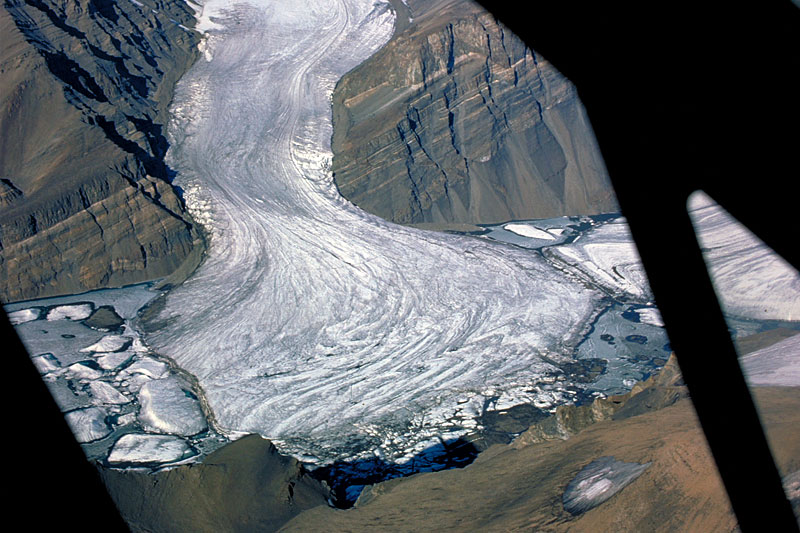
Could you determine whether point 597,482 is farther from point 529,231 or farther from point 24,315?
point 24,315

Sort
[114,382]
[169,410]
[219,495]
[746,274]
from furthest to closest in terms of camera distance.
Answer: [746,274]
[114,382]
[169,410]
[219,495]

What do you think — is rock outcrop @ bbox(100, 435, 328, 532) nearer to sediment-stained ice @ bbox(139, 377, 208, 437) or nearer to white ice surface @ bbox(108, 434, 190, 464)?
white ice surface @ bbox(108, 434, 190, 464)

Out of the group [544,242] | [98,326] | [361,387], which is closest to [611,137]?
[361,387]

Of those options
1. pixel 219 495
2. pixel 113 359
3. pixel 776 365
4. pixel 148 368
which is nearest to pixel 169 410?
pixel 148 368

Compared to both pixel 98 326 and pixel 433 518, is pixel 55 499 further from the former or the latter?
pixel 98 326

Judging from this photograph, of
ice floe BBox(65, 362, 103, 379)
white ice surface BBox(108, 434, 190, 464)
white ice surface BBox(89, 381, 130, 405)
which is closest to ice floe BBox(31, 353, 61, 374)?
ice floe BBox(65, 362, 103, 379)

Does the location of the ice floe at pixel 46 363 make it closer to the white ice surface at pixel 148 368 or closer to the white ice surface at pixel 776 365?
the white ice surface at pixel 148 368
